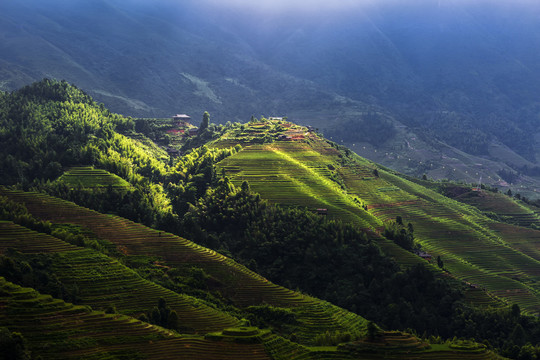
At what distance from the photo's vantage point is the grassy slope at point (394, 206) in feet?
190

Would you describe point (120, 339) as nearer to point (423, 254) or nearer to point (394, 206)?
point (423, 254)

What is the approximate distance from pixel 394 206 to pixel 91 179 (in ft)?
120

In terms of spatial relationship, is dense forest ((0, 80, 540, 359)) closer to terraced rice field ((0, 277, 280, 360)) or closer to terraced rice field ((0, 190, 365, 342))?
terraced rice field ((0, 190, 365, 342))

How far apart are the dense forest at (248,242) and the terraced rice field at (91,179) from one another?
1.55 meters

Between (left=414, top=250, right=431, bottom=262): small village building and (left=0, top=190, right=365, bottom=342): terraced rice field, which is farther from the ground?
(left=414, top=250, right=431, bottom=262): small village building

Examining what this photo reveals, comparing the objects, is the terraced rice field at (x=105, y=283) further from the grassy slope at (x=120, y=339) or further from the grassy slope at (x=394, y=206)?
the grassy slope at (x=394, y=206)

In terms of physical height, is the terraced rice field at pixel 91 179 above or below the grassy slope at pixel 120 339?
above

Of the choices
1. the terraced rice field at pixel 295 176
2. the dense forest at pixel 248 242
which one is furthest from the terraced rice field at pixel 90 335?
the terraced rice field at pixel 295 176

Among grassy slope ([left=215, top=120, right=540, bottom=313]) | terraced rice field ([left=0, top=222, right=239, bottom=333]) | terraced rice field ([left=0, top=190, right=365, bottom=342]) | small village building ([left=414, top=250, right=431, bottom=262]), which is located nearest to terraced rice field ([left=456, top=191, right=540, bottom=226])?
grassy slope ([left=215, top=120, right=540, bottom=313])

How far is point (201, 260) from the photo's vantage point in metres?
44.9

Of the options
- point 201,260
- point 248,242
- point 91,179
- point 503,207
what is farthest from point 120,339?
point 503,207

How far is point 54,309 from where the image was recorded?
30375mm

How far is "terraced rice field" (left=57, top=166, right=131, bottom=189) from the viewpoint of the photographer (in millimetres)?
61094

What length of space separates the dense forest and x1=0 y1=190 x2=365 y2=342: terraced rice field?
5.29 feet
